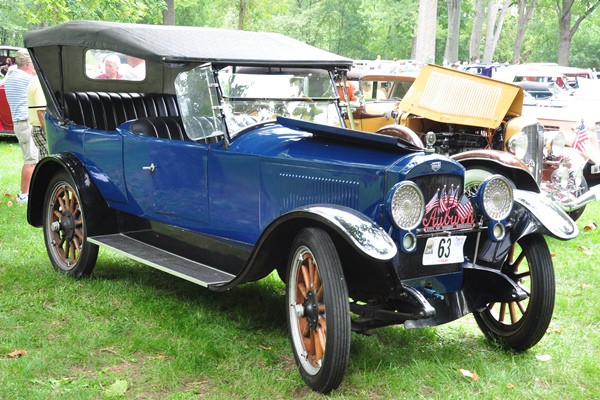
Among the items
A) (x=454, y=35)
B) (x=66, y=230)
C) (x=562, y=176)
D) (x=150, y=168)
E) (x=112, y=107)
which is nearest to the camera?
(x=150, y=168)

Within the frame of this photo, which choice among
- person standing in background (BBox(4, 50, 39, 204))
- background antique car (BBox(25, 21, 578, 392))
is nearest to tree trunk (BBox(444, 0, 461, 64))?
person standing in background (BBox(4, 50, 39, 204))

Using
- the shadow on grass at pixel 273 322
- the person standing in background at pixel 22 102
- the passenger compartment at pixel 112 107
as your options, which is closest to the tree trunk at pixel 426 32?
the person standing in background at pixel 22 102

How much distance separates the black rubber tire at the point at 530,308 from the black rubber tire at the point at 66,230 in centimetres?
297

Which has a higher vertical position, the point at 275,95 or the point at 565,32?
the point at 275,95

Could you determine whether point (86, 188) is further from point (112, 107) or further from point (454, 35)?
point (454, 35)

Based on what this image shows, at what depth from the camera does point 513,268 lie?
4.65 metres

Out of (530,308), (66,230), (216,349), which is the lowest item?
(216,349)

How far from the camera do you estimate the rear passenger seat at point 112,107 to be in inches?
254

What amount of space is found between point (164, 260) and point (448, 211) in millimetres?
2012

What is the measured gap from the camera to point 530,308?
14.1 feet

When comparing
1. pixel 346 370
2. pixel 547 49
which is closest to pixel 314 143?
pixel 346 370

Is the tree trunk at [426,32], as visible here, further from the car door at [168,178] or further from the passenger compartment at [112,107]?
the car door at [168,178]

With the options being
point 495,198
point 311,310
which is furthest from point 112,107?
point 495,198

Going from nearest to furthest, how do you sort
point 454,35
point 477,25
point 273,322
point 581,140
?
point 273,322
point 581,140
point 454,35
point 477,25
